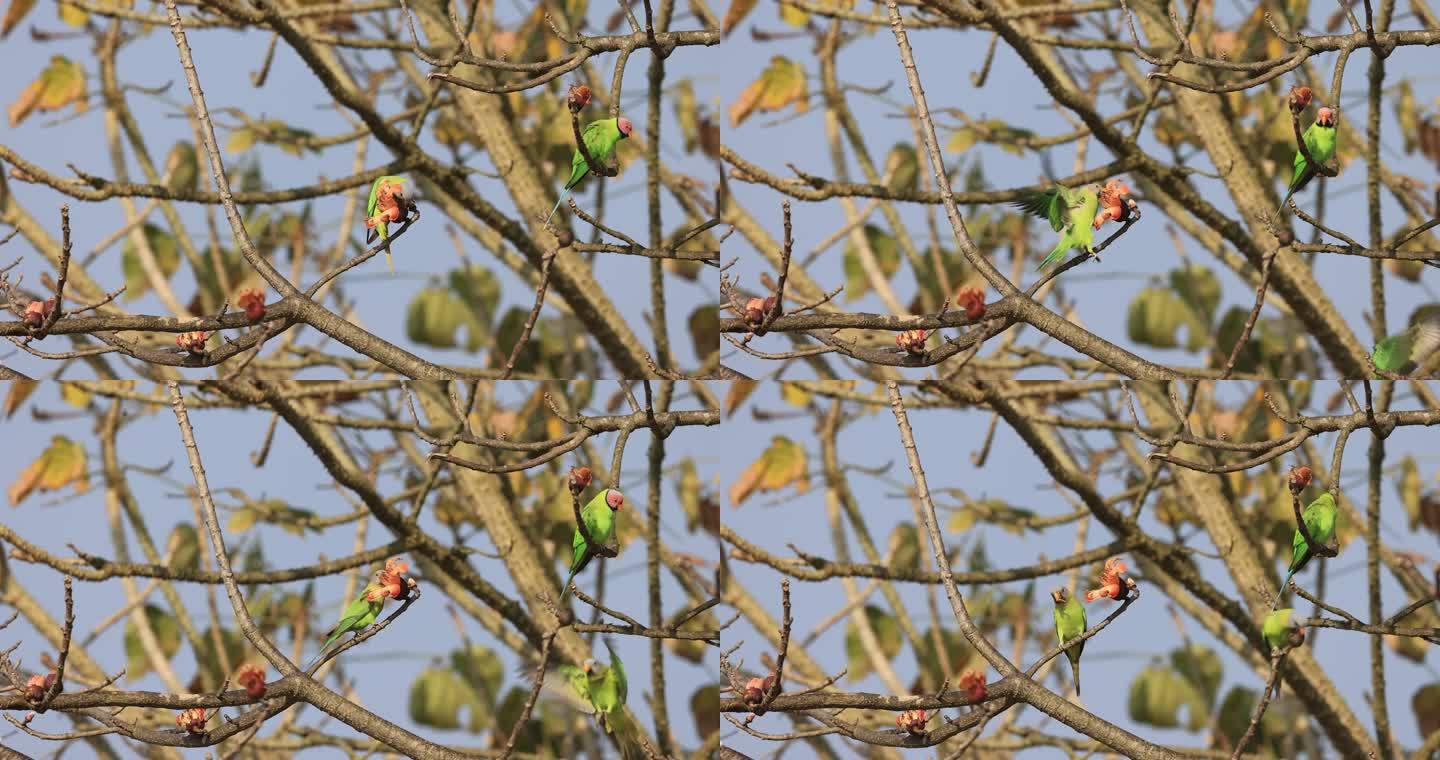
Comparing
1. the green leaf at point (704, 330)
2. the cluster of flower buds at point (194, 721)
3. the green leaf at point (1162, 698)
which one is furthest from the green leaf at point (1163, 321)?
the cluster of flower buds at point (194, 721)

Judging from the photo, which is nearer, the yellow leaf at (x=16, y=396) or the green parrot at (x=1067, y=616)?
the green parrot at (x=1067, y=616)

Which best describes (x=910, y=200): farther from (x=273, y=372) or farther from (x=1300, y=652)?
(x=273, y=372)

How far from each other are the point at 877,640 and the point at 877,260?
1451 millimetres

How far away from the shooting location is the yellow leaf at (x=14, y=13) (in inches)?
248

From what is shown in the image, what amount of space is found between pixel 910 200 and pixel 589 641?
5.89ft

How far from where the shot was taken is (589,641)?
210 inches

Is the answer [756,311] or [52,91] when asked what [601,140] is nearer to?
[756,311]

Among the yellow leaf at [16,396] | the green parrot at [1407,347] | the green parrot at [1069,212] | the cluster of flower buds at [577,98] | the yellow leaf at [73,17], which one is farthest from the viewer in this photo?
the yellow leaf at [73,17]

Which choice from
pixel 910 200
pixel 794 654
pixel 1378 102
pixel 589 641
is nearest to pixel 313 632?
pixel 589 641

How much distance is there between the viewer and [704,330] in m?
6.23

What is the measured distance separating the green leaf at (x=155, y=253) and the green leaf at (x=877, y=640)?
10.2 ft

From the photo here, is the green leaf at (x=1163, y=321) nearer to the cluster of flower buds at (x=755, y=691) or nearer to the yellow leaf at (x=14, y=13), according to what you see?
the cluster of flower buds at (x=755, y=691)

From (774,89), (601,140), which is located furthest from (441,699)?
(601,140)

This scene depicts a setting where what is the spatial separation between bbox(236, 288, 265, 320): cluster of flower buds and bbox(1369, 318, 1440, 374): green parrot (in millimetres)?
2617
